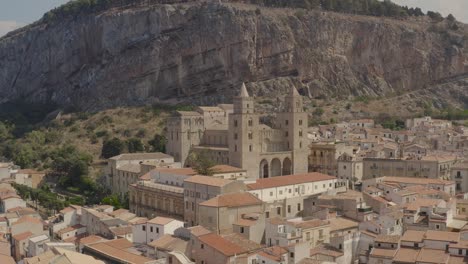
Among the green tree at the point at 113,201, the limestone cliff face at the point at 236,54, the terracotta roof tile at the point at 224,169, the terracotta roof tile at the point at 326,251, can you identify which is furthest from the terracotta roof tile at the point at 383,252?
the limestone cliff face at the point at 236,54

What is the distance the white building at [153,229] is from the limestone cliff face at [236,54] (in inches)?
1860

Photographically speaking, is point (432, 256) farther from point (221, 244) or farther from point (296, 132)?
point (296, 132)

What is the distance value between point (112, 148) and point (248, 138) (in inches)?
854

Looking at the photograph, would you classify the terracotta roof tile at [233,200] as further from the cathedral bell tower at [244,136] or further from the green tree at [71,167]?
the green tree at [71,167]

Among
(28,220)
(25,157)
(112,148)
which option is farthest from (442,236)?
(25,157)

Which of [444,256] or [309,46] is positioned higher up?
[309,46]

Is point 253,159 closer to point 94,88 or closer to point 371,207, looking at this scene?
point 371,207

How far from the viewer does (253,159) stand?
48.2 metres

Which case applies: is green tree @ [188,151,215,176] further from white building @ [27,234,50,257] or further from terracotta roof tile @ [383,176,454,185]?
terracotta roof tile @ [383,176,454,185]

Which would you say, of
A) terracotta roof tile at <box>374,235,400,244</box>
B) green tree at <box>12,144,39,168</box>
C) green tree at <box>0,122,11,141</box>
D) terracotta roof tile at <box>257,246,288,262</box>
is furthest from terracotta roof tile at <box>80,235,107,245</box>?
green tree at <box>0,122,11,141</box>

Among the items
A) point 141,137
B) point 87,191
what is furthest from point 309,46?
point 87,191

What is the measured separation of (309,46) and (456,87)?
23.4 meters

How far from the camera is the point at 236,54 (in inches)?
3307

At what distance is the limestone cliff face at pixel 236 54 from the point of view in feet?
277
